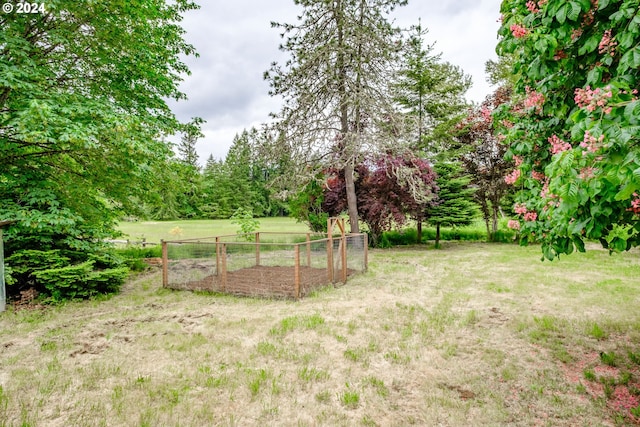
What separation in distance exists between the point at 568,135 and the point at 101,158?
6.97m

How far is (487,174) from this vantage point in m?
14.8

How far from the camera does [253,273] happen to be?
830 cm

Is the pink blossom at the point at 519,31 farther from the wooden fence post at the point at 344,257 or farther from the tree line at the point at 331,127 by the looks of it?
the wooden fence post at the point at 344,257

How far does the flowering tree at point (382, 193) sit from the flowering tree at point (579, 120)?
361 inches

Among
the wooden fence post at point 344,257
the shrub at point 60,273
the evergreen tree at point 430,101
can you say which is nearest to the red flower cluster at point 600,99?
the wooden fence post at point 344,257

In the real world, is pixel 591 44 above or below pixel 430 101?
below

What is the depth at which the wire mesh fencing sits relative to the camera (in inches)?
266

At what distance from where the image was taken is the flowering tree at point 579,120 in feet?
5.66

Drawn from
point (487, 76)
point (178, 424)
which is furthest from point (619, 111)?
point (487, 76)

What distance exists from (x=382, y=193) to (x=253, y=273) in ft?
23.3

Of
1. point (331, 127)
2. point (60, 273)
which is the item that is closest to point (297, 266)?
point (60, 273)

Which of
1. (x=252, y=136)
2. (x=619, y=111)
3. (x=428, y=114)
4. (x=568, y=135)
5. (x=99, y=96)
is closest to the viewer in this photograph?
Result: (x=619, y=111)

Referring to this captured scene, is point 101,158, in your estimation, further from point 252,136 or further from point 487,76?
point 487,76

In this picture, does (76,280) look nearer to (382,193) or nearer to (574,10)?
(574,10)
